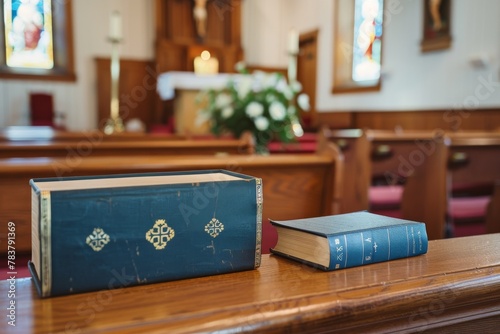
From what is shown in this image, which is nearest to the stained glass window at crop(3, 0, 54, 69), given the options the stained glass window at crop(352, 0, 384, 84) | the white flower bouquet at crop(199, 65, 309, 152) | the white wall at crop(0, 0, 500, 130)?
the white wall at crop(0, 0, 500, 130)

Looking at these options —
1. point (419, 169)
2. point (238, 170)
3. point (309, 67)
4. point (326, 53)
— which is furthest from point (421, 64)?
point (238, 170)

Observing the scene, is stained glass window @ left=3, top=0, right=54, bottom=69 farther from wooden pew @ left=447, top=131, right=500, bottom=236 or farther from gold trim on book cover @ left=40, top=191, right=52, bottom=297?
gold trim on book cover @ left=40, top=191, right=52, bottom=297

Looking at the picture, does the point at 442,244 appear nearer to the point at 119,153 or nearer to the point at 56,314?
the point at 56,314

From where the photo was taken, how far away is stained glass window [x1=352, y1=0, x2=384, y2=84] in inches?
301

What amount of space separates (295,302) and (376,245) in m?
0.21

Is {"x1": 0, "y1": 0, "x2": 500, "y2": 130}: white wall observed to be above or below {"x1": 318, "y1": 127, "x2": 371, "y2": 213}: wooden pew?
above

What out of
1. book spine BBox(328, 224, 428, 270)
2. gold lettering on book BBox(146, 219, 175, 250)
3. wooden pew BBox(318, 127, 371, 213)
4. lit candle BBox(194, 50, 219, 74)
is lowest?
wooden pew BBox(318, 127, 371, 213)

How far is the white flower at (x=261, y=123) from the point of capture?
328cm

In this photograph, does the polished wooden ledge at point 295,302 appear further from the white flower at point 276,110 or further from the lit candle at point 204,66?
the lit candle at point 204,66

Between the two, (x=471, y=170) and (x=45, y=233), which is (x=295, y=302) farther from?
(x=471, y=170)

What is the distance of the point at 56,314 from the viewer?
57cm

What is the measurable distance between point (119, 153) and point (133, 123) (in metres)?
5.66

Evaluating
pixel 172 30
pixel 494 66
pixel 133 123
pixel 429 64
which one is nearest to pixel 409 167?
pixel 494 66

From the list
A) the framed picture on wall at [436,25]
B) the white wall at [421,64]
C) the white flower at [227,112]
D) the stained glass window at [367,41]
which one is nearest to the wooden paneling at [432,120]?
the white wall at [421,64]
